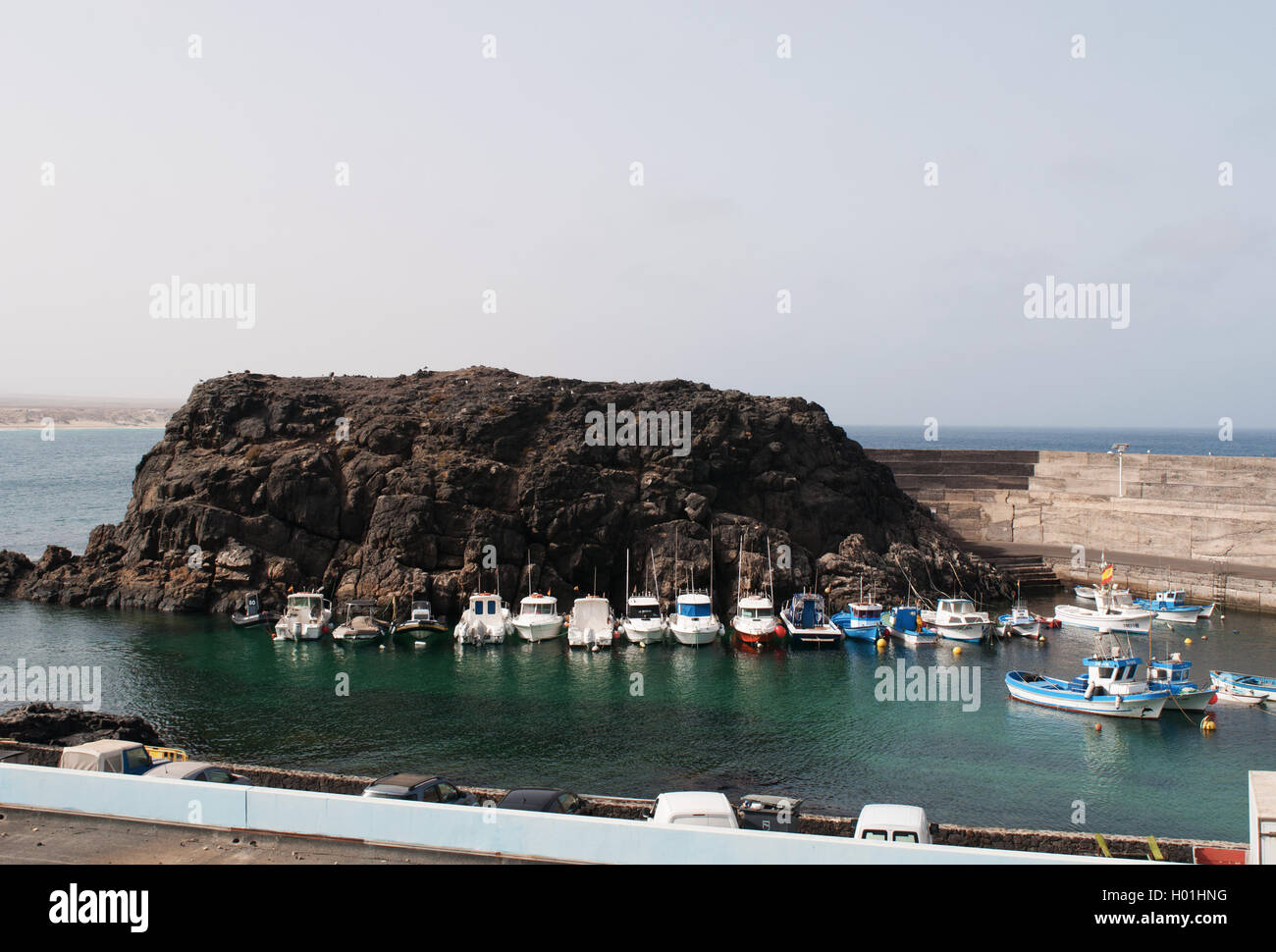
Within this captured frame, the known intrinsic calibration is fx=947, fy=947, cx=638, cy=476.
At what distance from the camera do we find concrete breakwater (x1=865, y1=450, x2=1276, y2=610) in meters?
66.9

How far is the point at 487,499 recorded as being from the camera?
2370 inches

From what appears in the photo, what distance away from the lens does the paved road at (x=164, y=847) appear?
15.4 metres

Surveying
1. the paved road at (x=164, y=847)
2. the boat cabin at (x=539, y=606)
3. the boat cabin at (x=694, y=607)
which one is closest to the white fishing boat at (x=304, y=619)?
the boat cabin at (x=539, y=606)

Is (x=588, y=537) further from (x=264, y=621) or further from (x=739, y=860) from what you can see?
(x=739, y=860)

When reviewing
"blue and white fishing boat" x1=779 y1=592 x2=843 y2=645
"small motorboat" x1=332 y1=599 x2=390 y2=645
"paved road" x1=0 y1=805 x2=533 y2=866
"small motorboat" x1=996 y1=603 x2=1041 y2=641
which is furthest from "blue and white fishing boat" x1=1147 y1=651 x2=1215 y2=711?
"small motorboat" x1=332 y1=599 x2=390 y2=645

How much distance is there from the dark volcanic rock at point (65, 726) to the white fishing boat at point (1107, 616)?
153 ft

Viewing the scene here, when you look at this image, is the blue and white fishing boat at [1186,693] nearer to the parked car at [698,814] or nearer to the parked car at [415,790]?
the parked car at [698,814]

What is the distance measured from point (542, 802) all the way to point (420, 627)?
111 ft

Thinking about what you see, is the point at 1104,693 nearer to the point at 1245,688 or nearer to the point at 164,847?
the point at 1245,688

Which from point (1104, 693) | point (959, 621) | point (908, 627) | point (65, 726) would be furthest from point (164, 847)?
point (959, 621)

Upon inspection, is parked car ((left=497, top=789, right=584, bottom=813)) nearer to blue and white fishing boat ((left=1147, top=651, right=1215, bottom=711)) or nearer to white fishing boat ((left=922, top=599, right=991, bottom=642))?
blue and white fishing boat ((left=1147, top=651, right=1215, bottom=711))

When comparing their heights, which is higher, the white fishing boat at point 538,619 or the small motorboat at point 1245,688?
the white fishing boat at point 538,619

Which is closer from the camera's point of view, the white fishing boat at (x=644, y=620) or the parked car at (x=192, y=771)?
the parked car at (x=192, y=771)

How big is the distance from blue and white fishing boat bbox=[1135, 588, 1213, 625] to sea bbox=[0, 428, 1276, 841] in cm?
197
